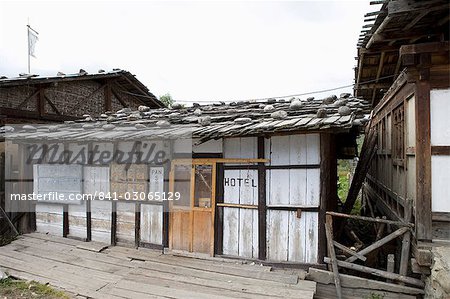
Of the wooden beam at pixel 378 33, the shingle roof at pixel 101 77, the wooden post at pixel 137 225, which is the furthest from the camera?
the shingle roof at pixel 101 77

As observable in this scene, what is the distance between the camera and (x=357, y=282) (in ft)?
19.2

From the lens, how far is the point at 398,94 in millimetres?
7488

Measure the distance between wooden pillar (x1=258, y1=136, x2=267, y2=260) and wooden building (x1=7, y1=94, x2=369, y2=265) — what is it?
21 mm

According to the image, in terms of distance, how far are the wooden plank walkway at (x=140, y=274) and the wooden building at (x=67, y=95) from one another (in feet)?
20.1

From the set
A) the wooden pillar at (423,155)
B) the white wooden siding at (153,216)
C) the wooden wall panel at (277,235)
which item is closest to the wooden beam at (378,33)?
the wooden pillar at (423,155)

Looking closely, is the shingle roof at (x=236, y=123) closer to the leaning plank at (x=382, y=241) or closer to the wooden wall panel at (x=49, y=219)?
the leaning plank at (x=382, y=241)

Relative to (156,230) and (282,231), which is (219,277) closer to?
(282,231)

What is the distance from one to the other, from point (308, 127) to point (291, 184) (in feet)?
4.76

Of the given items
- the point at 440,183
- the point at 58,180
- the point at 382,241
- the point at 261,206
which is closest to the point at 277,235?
the point at 261,206

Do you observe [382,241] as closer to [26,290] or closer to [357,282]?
[357,282]

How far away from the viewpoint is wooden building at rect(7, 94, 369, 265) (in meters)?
6.48

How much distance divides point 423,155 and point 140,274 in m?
5.72

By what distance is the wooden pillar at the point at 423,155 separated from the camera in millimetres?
5270

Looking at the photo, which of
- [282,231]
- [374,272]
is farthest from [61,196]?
[374,272]
